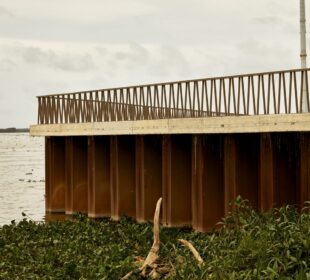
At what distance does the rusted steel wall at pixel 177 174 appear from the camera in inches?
851

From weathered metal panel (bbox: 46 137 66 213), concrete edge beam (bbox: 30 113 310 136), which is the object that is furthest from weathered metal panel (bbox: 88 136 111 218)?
weathered metal panel (bbox: 46 137 66 213)

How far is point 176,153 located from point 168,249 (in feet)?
22.6

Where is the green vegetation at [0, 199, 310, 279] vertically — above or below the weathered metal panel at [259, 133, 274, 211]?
below

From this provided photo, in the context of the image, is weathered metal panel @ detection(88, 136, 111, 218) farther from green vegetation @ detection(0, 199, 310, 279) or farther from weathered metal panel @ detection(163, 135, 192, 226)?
weathered metal panel @ detection(163, 135, 192, 226)

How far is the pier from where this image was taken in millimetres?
21531

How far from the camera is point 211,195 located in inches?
941

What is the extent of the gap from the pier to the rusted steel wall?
0.03 meters

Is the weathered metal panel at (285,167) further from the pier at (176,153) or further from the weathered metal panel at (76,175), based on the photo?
the weathered metal panel at (76,175)

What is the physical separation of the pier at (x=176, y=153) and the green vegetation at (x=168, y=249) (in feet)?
4.95

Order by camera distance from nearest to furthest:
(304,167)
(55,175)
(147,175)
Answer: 1. (304,167)
2. (147,175)
3. (55,175)

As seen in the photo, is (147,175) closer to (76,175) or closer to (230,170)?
(230,170)

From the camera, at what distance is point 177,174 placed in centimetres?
2562

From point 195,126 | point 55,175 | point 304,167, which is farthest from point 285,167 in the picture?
point 55,175

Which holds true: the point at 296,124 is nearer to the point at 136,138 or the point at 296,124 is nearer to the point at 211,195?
the point at 211,195
